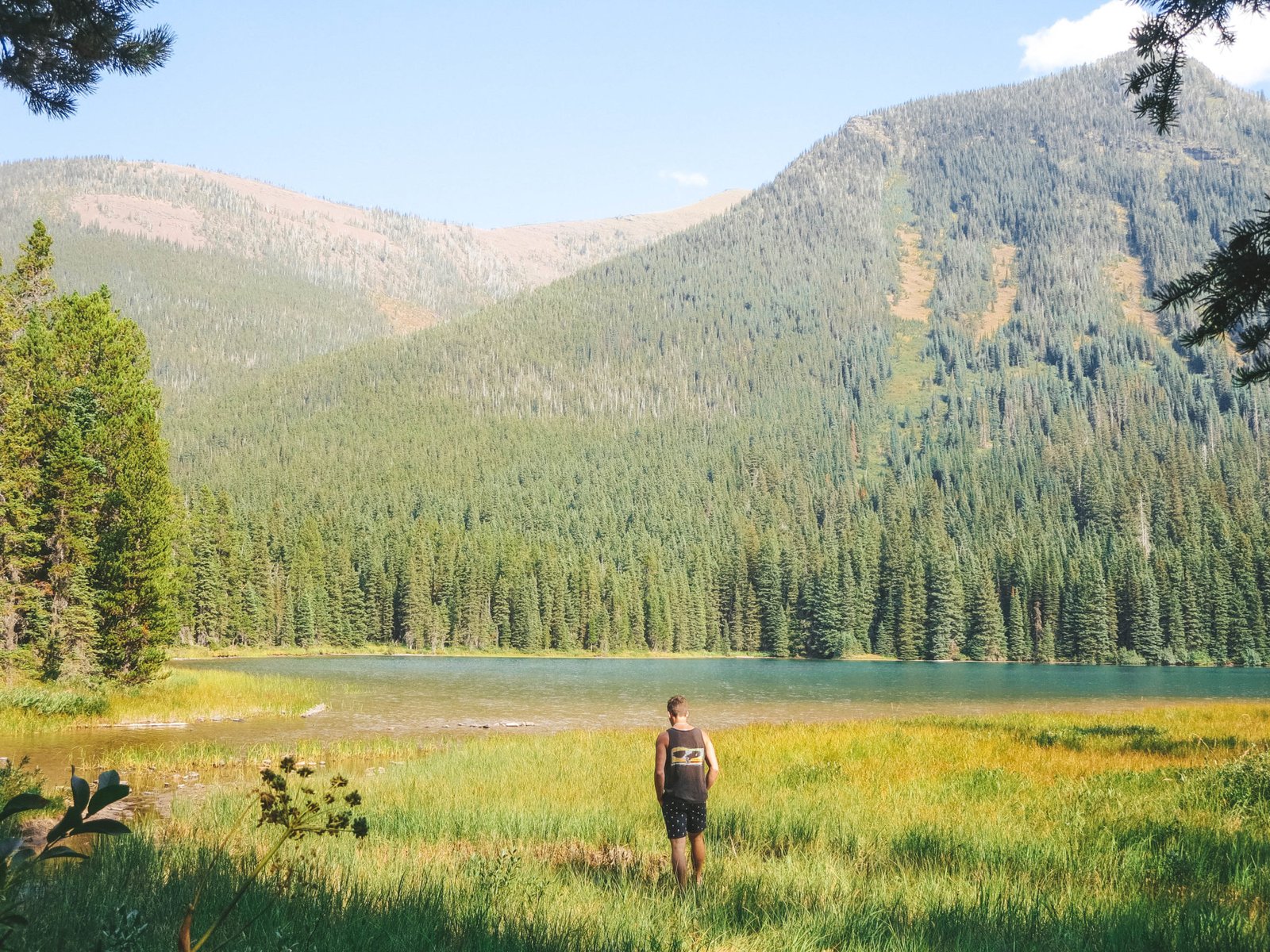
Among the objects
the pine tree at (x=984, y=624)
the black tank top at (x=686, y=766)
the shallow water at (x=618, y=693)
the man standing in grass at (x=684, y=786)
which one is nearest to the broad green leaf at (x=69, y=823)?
the man standing in grass at (x=684, y=786)

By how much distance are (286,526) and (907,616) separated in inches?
3347

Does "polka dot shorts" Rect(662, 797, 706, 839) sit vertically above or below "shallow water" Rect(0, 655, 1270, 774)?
above

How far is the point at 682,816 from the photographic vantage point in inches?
378

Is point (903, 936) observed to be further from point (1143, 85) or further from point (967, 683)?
point (967, 683)

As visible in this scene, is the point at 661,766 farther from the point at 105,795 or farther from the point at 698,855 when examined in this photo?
the point at 105,795

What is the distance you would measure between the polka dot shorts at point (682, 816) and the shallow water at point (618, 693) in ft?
59.5

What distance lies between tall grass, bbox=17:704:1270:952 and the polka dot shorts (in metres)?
0.56

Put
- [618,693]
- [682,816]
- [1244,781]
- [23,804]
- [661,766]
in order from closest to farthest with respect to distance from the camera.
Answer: [23,804] → [682,816] → [661,766] → [1244,781] → [618,693]

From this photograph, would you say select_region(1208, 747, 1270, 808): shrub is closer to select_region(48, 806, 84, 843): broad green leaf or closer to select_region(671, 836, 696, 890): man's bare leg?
select_region(671, 836, 696, 890): man's bare leg

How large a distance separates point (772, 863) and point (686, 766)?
1.89 meters

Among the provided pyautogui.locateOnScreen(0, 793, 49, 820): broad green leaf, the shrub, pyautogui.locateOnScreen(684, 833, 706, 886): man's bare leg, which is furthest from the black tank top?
the shrub

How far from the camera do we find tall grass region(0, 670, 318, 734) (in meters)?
28.5

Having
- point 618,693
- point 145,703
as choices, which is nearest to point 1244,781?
point 145,703

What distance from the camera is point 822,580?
123 meters
